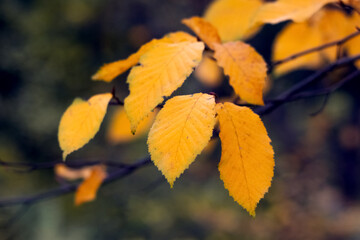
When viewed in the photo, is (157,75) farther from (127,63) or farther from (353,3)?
(353,3)

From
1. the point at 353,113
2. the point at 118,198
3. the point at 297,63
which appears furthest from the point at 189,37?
the point at 353,113

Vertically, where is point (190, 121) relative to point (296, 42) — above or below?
above

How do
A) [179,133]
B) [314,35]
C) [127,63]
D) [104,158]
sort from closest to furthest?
[179,133], [127,63], [314,35], [104,158]

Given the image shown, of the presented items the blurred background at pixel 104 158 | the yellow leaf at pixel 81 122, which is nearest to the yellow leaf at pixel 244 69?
the yellow leaf at pixel 81 122

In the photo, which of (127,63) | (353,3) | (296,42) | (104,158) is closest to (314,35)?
(296,42)

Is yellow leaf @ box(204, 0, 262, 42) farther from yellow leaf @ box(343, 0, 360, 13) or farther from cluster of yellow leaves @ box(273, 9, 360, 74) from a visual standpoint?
yellow leaf @ box(343, 0, 360, 13)

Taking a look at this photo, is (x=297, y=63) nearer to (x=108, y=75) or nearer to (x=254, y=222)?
(x=108, y=75)

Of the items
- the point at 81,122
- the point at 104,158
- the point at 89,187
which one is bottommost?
the point at 104,158

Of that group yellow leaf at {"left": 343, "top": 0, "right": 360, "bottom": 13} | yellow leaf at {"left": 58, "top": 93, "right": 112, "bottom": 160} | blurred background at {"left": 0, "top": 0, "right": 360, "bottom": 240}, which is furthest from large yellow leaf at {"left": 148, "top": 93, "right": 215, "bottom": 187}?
blurred background at {"left": 0, "top": 0, "right": 360, "bottom": 240}
